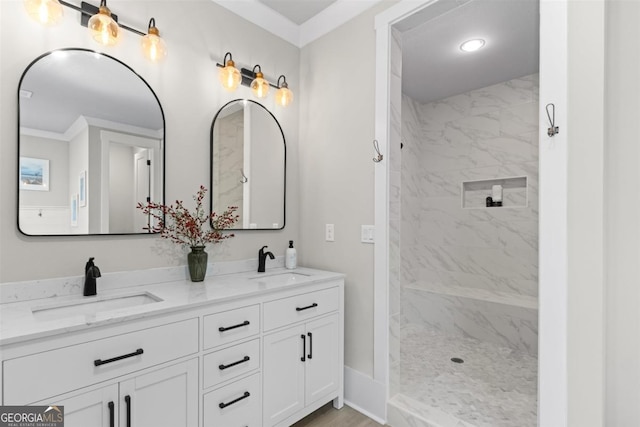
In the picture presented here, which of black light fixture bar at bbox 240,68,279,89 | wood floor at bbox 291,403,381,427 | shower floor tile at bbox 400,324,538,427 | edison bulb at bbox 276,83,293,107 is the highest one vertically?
black light fixture bar at bbox 240,68,279,89

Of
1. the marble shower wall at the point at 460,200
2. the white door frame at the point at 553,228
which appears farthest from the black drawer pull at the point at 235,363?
the marble shower wall at the point at 460,200

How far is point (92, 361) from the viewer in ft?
3.63

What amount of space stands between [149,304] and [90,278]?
39 centimetres

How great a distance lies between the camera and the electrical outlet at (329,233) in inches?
88.9

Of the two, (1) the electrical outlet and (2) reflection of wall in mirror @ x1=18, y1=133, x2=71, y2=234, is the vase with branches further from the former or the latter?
(1) the electrical outlet

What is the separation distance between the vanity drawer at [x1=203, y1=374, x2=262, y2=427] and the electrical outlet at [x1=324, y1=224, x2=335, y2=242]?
1.00 metres

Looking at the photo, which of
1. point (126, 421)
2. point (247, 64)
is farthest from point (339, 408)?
point (247, 64)

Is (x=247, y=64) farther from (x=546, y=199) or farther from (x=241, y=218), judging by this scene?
(x=546, y=199)

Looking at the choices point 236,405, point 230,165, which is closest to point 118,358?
point 236,405

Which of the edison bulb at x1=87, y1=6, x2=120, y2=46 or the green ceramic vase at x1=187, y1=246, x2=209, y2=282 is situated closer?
the edison bulb at x1=87, y1=6, x2=120, y2=46

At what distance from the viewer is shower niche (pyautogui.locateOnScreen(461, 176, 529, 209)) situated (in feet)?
10.7

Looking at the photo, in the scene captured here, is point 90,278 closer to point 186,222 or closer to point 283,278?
point 186,222

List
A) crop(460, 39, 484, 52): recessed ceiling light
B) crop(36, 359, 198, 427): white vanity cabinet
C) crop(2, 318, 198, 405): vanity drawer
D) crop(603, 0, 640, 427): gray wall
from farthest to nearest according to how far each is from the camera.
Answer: crop(460, 39, 484, 52): recessed ceiling light, crop(603, 0, 640, 427): gray wall, crop(36, 359, 198, 427): white vanity cabinet, crop(2, 318, 198, 405): vanity drawer

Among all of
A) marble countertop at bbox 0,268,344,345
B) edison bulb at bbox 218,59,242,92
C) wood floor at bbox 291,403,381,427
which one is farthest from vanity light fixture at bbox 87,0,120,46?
wood floor at bbox 291,403,381,427
